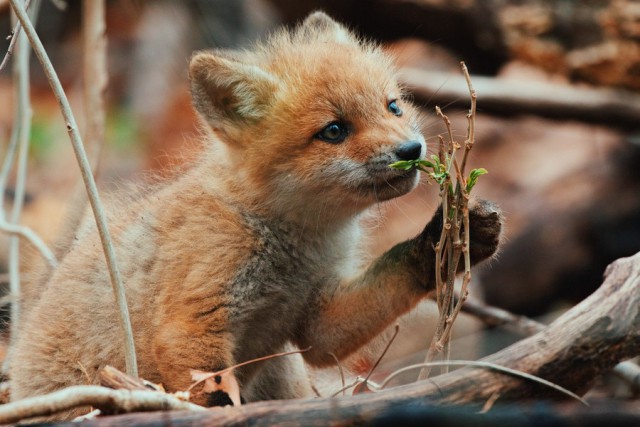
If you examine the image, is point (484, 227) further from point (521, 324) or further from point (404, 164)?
point (521, 324)

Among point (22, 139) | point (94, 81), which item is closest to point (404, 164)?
point (22, 139)

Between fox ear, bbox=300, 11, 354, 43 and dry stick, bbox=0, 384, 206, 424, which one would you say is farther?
fox ear, bbox=300, 11, 354, 43

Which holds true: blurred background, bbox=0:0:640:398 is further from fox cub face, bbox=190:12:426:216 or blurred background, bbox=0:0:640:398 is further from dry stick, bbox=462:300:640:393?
fox cub face, bbox=190:12:426:216

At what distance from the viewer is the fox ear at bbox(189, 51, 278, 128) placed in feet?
17.8

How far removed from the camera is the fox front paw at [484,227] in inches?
186

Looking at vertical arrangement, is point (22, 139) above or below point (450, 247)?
above

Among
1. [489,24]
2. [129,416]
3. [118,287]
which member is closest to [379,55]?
[118,287]

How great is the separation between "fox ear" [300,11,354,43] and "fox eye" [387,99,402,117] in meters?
0.88

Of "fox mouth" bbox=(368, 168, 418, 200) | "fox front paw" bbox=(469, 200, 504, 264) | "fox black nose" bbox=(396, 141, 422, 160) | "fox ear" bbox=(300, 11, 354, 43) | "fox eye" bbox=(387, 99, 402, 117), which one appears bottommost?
"fox front paw" bbox=(469, 200, 504, 264)

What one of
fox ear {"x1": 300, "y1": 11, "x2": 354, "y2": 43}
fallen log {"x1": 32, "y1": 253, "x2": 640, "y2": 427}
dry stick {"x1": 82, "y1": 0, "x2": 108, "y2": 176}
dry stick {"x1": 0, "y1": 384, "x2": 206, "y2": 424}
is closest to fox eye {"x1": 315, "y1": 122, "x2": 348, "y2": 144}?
fox ear {"x1": 300, "y1": 11, "x2": 354, "y2": 43}

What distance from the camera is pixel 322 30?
636 centimetres

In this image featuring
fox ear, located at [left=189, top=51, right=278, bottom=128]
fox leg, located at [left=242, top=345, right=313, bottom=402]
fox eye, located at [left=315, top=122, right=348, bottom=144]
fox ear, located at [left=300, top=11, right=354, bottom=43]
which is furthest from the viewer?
fox ear, located at [left=300, top=11, right=354, bottom=43]

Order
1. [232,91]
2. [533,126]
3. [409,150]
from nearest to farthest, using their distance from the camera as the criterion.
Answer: [409,150]
[232,91]
[533,126]

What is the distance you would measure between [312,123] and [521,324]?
2.68 metres
